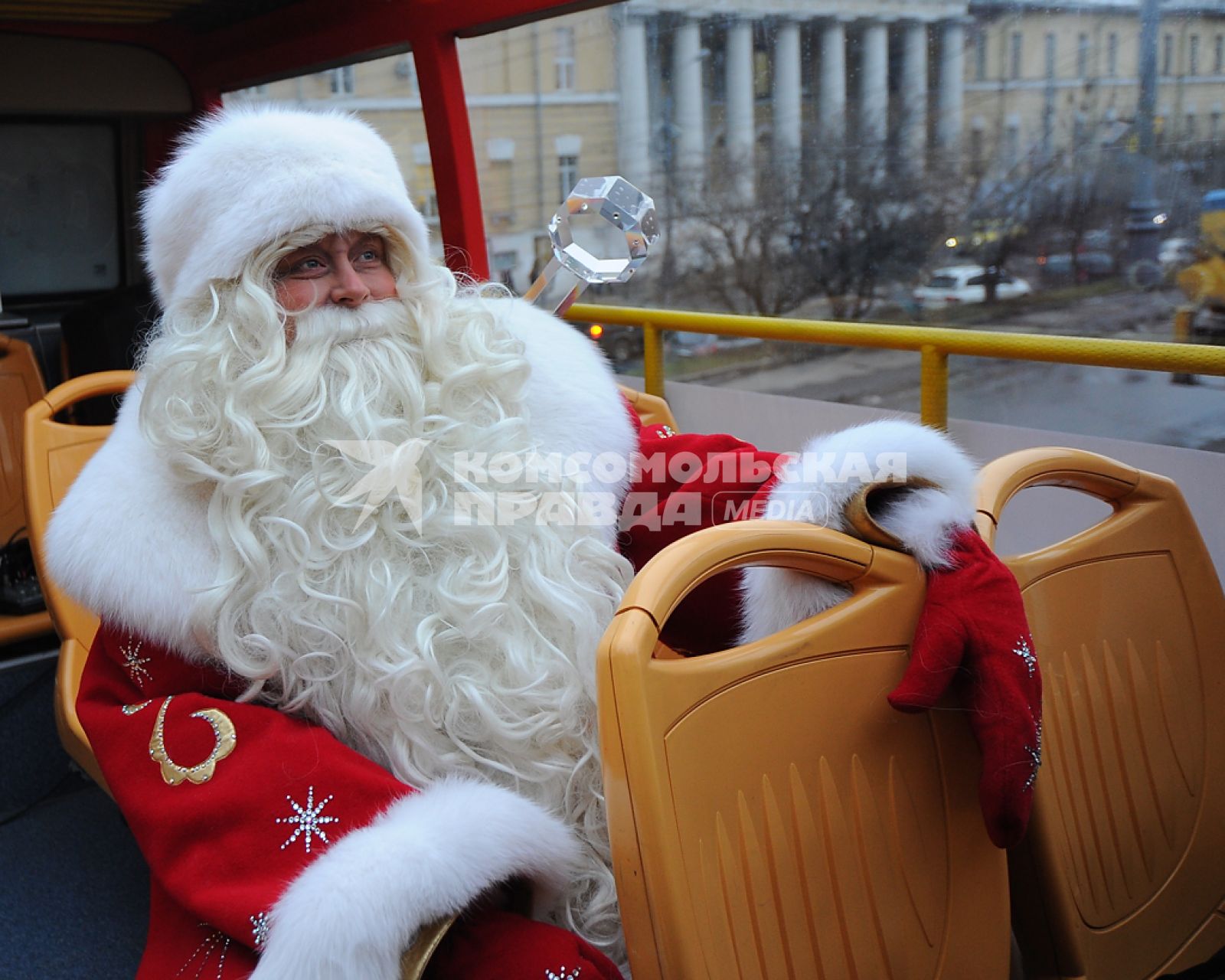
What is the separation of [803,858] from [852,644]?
203mm

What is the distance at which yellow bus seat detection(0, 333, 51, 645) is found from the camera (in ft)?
9.72

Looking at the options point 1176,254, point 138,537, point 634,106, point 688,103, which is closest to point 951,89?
point 1176,254

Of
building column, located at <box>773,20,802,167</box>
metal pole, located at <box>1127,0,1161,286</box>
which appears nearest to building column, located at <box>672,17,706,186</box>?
building column, located at <box>773,20,802,167</box>

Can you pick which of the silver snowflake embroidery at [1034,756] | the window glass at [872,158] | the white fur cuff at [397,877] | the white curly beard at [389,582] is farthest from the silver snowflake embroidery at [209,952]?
the window glass at [872,158]

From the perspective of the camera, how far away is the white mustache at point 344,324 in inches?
53.4

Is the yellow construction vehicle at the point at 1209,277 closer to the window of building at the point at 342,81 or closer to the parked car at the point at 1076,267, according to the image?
the parked car at the point at 1076,267

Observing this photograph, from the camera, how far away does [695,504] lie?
1.47 meters

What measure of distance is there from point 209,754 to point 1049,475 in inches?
41.3

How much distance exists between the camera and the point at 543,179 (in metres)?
4.82

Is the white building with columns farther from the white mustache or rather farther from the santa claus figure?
the white mustache

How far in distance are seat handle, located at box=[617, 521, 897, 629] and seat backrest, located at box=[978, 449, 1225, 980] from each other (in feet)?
0.84

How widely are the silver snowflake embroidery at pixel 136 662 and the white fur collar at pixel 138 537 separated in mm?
39

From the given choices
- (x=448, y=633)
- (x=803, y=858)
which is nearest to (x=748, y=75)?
(x=448, y=633)

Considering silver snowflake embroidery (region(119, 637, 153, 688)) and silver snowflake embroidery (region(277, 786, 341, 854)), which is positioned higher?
silver snowflake embroidery (region(119, 637, 153, 688))
